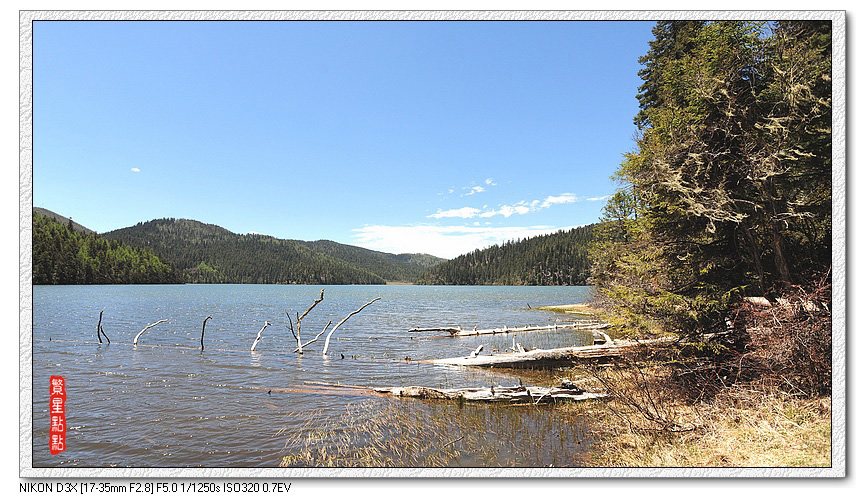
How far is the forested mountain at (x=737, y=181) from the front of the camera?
6242 millimetres

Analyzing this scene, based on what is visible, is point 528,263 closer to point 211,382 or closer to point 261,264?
point 261,264

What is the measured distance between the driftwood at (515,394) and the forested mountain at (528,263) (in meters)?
97.8

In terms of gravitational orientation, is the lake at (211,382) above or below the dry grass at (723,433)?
below

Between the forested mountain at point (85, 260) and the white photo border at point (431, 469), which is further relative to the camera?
the forested mountain at point (85, 260)

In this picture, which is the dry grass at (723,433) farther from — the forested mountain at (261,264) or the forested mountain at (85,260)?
the forested mountain at (261,264)

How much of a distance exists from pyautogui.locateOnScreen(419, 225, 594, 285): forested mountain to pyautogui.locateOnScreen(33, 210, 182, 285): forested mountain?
87158 millimetres

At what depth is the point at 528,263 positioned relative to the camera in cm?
13062

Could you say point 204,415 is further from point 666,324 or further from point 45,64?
point 666,324

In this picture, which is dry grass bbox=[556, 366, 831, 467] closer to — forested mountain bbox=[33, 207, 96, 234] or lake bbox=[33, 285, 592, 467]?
lake bbox=[33, 285, 592, 467]

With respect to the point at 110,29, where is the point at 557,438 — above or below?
below

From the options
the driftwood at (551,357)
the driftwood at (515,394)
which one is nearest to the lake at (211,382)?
the driftwood at (515,394)
